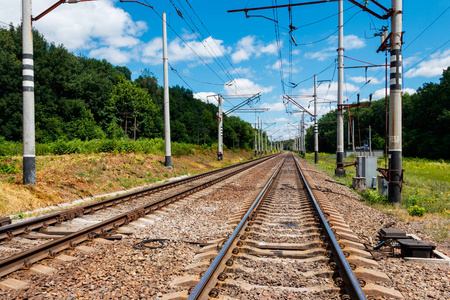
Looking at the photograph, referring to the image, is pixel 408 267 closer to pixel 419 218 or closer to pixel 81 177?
pixel 419 218

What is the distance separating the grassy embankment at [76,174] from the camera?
9.65 metres

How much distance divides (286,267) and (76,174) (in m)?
12.0

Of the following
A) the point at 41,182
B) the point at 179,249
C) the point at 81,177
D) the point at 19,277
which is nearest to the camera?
the point at 19,277

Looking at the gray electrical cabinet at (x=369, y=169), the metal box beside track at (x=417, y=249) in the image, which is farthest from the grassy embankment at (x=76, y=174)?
the gray electrical cabinet at (x=369, y=169)

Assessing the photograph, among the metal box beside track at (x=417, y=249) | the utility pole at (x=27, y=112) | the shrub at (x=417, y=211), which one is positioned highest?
the utility pole at (x=27, y=112)

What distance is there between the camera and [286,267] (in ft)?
14.5

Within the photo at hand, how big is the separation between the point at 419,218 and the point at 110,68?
3004 inches

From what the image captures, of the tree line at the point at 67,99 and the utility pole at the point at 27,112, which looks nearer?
the utility pole at the point at 27,112

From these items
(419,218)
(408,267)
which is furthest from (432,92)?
(408,267)

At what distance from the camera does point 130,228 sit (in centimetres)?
678

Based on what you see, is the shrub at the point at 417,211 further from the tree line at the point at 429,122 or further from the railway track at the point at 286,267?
the tree line at the point at 429,122

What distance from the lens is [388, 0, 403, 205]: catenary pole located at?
32.6 ft

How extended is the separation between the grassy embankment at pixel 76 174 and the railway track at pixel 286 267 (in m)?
6.58

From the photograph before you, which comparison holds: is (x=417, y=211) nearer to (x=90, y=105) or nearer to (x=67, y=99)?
(x=67, y=99)
